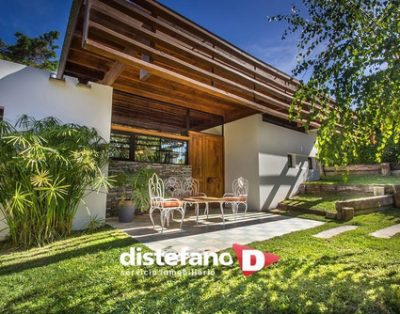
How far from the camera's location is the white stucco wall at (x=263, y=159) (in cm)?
688

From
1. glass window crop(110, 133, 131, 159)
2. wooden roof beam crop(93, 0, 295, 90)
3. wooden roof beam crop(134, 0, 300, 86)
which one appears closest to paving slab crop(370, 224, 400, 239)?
wooden roof beam crop(134, 0, 300, 86)

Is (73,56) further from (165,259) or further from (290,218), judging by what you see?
(290,218)

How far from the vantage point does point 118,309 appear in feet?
5.58

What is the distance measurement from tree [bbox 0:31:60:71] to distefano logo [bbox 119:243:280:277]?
15.5m

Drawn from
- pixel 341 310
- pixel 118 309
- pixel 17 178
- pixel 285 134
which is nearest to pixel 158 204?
pixel 17 178

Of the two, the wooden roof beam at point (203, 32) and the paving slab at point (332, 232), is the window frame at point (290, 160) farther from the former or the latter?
the paving slab at point (332, 232)

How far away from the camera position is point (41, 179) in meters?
3.23

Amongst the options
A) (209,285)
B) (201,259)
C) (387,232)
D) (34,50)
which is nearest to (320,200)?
(387,232)

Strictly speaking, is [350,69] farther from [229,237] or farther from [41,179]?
[41,179]

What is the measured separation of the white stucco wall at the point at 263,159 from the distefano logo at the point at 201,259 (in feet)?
13.1

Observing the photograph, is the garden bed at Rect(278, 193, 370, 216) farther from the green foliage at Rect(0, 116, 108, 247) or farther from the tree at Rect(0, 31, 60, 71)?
the tree at Rect(0, 31, 60, 71)

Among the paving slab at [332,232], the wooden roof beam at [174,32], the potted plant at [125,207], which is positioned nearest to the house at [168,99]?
the wooden roof beam at [174,32]

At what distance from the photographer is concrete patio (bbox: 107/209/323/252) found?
337 cm

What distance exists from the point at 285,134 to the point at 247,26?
12.2 feet
